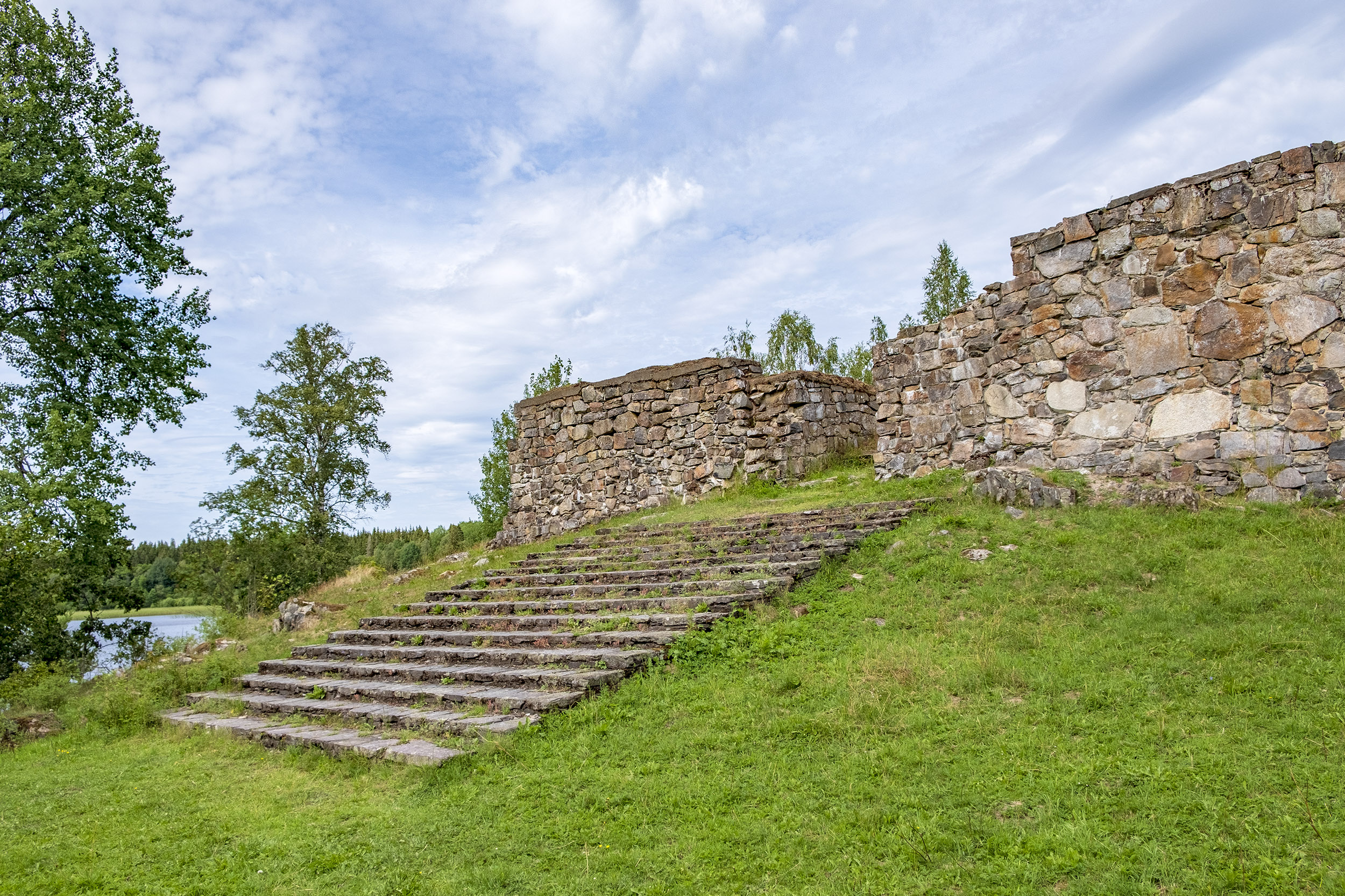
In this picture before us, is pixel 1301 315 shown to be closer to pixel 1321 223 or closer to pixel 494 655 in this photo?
pixel 1321 223

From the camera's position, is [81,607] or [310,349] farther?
[310,349]

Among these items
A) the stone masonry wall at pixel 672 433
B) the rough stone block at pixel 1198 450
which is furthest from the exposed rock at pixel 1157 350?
the stone masonry wall at pixel 672 433

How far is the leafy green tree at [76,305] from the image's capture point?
1365 cm

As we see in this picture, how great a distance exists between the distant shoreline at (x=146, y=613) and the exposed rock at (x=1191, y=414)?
1510cm

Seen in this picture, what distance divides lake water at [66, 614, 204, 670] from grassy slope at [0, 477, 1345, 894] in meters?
5.28

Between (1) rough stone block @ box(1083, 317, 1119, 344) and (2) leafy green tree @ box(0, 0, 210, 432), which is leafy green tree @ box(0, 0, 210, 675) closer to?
(2) leafy green tree @ box(0, 0, 210, 432)

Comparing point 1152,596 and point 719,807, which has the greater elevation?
point 1152,596

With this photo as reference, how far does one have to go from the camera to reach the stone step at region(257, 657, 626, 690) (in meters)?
6.96

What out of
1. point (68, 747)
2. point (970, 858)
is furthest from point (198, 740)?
point (970, 858)

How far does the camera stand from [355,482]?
28.0 meters

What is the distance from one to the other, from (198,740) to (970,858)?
731cm

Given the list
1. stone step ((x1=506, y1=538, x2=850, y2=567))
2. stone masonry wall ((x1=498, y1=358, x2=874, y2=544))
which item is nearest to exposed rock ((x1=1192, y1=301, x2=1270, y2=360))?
stone step ((x1=506, y1=538, x2=850, y2=567))

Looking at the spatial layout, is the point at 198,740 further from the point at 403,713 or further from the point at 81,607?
the point at 81,607

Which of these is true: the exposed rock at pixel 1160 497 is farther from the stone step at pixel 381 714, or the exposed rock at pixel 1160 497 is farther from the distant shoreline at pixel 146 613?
the distant shoreline at pixel 146 613
